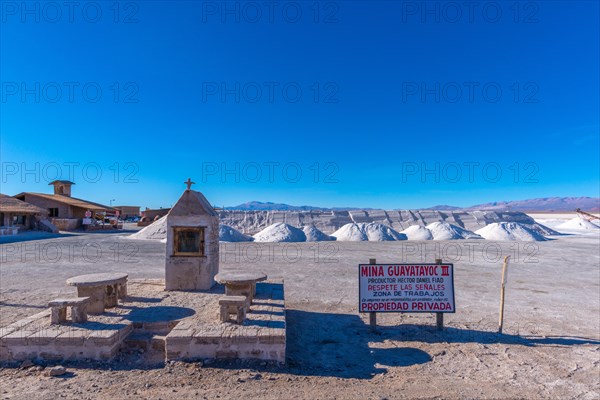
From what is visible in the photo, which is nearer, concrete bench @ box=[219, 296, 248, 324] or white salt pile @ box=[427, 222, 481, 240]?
concrete bench @ box=[219, 296, 248, 324]

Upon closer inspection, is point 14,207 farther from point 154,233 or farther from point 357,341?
point 357,341

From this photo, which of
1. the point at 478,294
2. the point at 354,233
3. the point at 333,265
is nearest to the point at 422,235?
the point at 354,233

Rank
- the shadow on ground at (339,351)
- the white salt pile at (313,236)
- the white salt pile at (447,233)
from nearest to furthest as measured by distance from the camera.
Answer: the shadow on ground at (339,351) → the white salt pile at (313,236) → the white salt pile at (447,233)

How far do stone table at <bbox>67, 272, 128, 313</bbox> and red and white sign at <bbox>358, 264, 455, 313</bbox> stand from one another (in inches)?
194

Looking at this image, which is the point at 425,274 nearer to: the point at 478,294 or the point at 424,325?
the point at 424,325

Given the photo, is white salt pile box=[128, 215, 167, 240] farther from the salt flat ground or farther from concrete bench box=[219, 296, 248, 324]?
concrete bench box=[219, 296, 248, 324]

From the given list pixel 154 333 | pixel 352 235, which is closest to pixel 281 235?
pixel 352 235

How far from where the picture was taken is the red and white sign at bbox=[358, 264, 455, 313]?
23.4 ft

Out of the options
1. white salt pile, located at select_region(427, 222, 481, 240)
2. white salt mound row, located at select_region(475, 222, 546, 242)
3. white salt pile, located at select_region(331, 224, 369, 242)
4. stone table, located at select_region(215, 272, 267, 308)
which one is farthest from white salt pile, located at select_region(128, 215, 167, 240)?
white salt mound row, located at select_region(475, 222, 546, 242)

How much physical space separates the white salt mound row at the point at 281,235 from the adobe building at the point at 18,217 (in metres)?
20.9

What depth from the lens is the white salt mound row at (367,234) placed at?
1155 inches

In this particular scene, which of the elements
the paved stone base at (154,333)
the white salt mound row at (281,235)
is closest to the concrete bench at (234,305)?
the paved stone base at (154,333)

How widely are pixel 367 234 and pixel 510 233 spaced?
12891 millimetres

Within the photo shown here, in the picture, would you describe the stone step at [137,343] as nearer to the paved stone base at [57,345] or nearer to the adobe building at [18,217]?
the paved stone base at [57,345]
